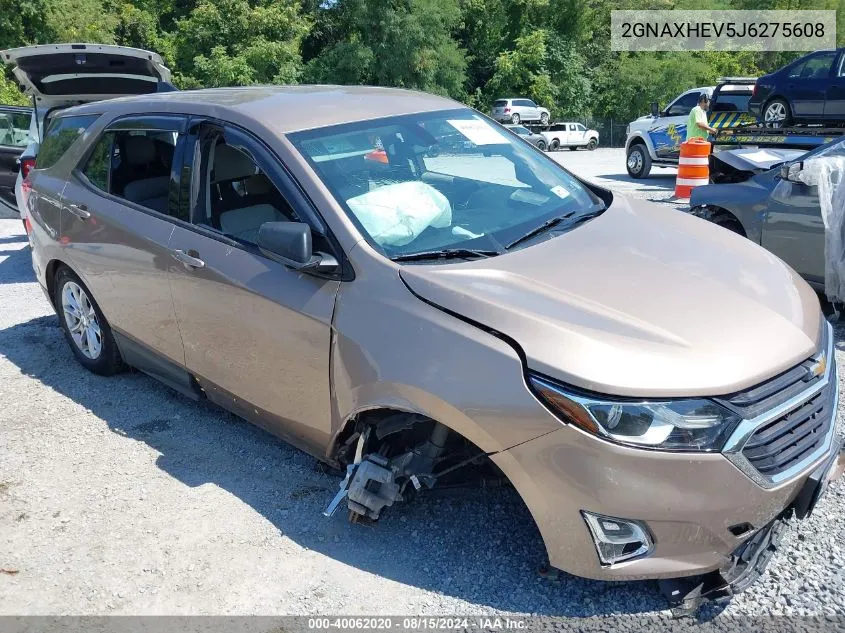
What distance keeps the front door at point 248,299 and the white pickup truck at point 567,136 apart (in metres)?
31.6

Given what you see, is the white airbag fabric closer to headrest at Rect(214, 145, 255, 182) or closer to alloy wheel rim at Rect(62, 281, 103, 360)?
headrest at Rect(214, 145, 255, 182)

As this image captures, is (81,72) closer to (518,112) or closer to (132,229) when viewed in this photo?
(132,229)

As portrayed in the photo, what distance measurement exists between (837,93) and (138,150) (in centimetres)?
1366

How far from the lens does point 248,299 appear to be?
3281 mm

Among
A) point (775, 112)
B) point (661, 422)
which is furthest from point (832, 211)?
point (775, 112)

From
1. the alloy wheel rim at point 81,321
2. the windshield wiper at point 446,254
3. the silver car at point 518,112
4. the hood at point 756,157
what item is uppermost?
the windshield wiper at point 446,254

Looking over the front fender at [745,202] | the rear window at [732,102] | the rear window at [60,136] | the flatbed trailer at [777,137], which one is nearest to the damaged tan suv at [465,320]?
the rear window at [60,136]

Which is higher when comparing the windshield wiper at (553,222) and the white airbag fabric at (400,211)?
the white airbag fabric at (400,211)

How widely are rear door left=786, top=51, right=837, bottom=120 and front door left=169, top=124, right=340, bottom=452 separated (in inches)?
542

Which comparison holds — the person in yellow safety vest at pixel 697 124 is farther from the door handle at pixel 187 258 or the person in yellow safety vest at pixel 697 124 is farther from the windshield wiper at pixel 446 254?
the door handle at pixel 187 258

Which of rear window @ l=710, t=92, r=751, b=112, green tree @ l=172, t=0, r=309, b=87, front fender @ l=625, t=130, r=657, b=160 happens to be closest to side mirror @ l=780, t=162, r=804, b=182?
front fender @ l=625, t=130, r=657, b=160

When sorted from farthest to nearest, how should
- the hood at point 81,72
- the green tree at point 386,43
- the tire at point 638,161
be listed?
1. the green tree at point 386,43
2. the tire at point 638,161
3. the hood at point 81,72

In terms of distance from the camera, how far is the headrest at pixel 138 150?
4.39 metres

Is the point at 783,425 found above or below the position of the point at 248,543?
above
